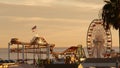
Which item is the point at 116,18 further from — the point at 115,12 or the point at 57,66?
the point at 57,66

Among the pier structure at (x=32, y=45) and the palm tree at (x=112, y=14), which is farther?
the pier structure at (x=32, y=45)

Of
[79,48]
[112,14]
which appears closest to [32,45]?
[79,48]

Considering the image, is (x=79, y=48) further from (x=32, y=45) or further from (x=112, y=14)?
(x=112, y=14)

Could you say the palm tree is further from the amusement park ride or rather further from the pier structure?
the pier structure

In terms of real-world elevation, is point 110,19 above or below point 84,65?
above

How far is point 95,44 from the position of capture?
107 m

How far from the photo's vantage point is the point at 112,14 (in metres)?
67.0

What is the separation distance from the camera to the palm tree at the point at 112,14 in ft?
219

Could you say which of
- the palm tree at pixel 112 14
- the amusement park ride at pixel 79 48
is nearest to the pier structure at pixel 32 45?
the amusement park ride at pixel 79 48

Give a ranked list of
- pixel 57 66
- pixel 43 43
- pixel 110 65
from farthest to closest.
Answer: pixel 43 43 → pixel 110 65 → pixel 57 66

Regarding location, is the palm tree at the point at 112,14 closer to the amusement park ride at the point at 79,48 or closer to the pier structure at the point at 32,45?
the amusement park ride at the point at 79,48

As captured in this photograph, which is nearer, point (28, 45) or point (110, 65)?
point (110, 65)

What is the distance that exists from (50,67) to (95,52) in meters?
32.7

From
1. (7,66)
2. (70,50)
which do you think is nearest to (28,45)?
(70,50)
